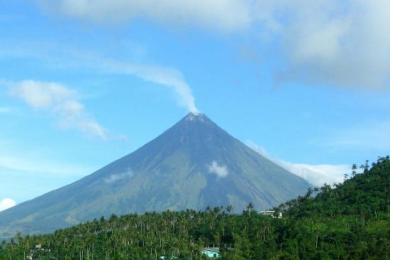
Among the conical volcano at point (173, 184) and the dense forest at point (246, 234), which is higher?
the conical volcano at point (173, 184)

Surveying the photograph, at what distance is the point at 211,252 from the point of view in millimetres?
15305

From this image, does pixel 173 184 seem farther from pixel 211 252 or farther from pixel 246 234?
pixel 211 252

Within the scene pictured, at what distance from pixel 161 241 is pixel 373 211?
5.57m

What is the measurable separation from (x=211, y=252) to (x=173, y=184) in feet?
117

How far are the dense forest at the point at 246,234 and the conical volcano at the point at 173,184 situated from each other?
2622 cm

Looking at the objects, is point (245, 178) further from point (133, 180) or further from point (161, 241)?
point (161, 241)

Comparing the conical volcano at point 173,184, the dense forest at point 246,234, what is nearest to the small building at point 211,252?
the dense forest at point 246,234

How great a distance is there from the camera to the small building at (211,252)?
48.1 ft

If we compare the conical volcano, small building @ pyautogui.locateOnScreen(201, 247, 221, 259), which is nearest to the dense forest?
small building @ pyautogui.locateOnScreen(201, 247, 221, 259)

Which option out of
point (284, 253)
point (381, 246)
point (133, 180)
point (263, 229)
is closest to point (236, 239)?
point (263, 229)

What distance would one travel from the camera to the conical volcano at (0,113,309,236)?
4734cm

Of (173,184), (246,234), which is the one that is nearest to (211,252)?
(246,234)

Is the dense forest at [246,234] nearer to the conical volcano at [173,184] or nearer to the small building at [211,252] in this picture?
the small building at [211,252]
